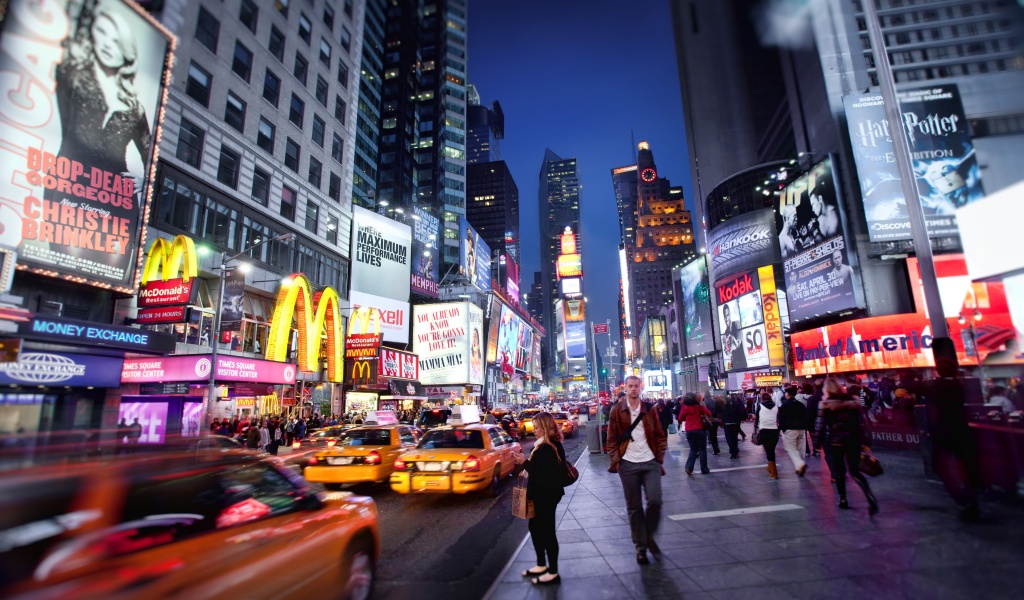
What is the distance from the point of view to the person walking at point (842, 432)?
6973mm

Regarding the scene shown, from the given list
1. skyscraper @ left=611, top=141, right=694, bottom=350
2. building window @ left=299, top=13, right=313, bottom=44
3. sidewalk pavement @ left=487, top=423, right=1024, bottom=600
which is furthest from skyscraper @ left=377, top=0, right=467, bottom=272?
skyscraper @ left=611, top=141, right=694, bottom=350

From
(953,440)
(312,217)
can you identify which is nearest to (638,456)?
(953,440)

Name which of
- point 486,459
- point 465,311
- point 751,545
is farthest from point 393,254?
point 751,545

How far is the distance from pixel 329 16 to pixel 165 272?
2415 cm

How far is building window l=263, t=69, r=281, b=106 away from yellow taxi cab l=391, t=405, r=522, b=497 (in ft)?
80.8

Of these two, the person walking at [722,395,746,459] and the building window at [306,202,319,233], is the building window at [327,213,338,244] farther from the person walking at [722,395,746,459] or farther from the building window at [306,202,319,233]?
the person walking at [722,395,746,459]

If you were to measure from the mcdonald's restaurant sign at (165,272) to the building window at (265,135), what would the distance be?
9.40 m

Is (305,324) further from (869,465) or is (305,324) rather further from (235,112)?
(869,465)

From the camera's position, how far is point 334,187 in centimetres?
3341

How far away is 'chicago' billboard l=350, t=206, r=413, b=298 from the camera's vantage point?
1403 inches

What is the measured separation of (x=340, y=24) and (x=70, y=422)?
3026cm

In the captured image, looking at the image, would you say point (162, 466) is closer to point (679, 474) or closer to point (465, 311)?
point (679, 474)

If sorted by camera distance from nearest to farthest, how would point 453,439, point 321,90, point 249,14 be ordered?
point 453,439 < point 249,14 < point 321,90

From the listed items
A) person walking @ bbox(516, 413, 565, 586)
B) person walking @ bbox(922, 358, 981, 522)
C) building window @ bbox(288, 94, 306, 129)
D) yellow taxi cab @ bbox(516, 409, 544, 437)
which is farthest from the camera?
building window @ bbox(288, 94, 306, 129)
